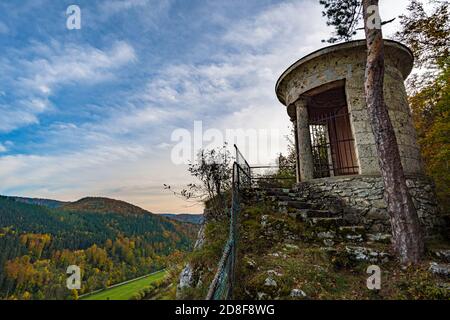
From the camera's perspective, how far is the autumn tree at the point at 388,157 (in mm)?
3719

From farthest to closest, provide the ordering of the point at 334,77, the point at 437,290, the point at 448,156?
the point at 448,156, the point at 334,77, the point at 437,290

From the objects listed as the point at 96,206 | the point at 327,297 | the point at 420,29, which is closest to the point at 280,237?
the point at 327,297

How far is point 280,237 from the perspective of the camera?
178 inches

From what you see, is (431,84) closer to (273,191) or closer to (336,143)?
(336,143)

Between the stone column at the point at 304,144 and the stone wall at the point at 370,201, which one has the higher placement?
the stone column at the point at 304,144

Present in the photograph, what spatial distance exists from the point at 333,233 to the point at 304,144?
299 centimetres

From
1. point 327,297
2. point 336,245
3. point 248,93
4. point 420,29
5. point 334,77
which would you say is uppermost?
point 420,29

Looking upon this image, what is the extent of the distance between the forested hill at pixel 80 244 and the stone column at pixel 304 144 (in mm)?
3623

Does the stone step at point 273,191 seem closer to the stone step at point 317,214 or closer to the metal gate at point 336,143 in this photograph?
the stone step at point 317,214

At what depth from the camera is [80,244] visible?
1448cm

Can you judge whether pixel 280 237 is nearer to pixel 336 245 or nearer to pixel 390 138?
pixel 336 245

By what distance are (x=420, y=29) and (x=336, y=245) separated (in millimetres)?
10633

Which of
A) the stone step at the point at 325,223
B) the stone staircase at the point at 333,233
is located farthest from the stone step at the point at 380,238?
the stone step at the point at 325,223

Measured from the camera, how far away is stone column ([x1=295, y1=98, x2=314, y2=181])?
22.1ft
